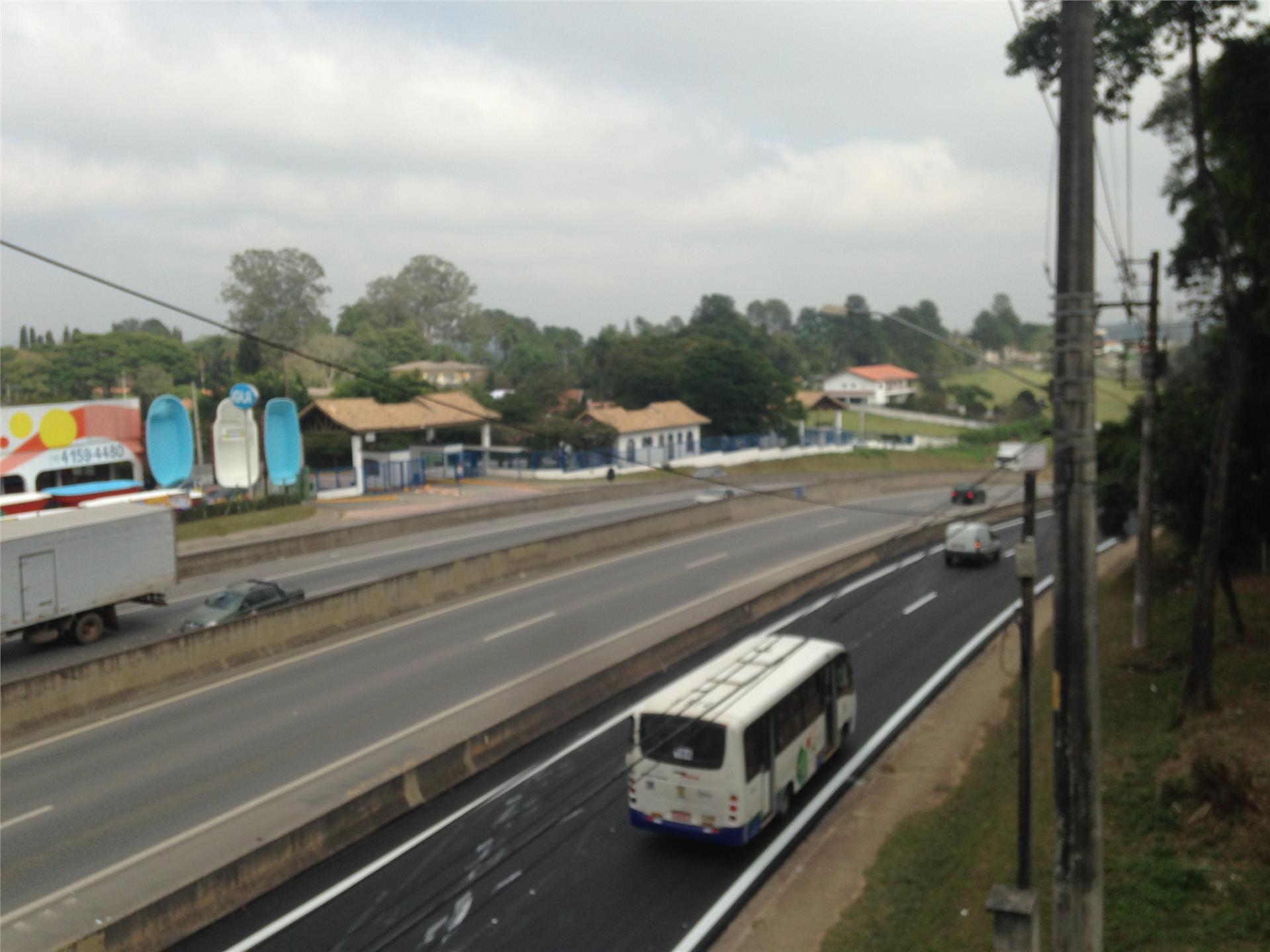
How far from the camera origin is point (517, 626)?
25.5 m

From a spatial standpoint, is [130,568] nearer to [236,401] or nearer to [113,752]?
[113,752]

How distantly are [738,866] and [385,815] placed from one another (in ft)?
15.9

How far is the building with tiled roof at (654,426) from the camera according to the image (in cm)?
7412

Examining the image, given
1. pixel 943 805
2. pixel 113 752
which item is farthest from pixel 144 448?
pixel 943 805

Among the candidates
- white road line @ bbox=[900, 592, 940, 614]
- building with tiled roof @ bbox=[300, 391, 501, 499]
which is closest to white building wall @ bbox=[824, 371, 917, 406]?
building with tiled roof @ bbox=[300, 391, 501, 499]

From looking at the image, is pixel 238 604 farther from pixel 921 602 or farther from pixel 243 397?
→ pixel 243 397

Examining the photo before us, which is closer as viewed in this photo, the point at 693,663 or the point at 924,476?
the point at 693,663

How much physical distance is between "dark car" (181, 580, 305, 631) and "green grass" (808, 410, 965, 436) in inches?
3389

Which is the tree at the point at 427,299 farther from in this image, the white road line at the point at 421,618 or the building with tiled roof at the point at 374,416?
the white road line at the point at 421,618

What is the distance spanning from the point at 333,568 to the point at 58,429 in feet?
76.9

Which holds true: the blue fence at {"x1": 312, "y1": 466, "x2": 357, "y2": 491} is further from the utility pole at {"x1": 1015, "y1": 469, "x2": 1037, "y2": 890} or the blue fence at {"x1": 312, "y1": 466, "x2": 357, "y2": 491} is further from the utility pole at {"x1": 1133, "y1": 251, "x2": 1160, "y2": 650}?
the utility pole at {"x1": 1015, "y1": 469, "x2": 1037, "y2": 890}

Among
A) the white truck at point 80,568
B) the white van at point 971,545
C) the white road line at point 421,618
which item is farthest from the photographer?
the white van at point 971,545

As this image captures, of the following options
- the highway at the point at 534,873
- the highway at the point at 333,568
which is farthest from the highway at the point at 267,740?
the highway at the point at 333,568

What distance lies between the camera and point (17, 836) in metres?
13.8
